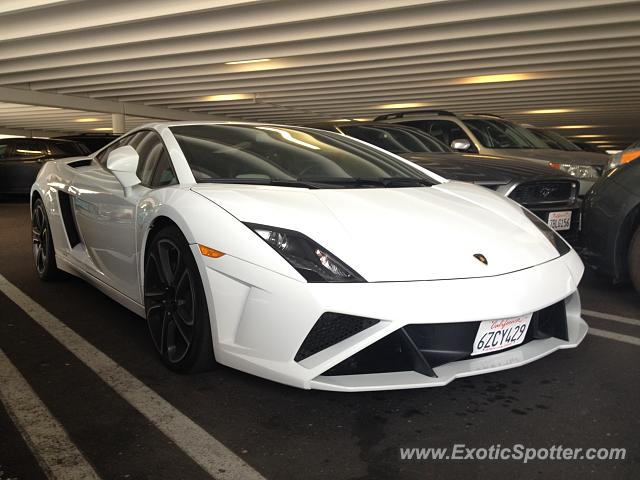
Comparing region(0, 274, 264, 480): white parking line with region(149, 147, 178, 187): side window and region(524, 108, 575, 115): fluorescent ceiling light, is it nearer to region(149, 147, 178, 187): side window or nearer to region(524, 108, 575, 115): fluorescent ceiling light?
region(149, 147, 178, 187): side window

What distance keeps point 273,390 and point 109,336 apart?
1.25 meters

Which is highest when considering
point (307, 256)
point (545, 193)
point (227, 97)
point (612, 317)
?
point (227, 97)

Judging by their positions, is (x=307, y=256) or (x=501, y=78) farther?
(x=501, y=78)

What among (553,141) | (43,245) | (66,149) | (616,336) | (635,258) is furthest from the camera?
(66,149)

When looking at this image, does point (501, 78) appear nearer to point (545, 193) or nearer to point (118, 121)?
point (545, 193)

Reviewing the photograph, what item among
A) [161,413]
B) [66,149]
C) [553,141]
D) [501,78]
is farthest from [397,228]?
[501,78]

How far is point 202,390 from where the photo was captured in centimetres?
274

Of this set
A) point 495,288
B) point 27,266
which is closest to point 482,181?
point 495,288

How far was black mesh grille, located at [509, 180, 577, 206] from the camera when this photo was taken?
5.32 m

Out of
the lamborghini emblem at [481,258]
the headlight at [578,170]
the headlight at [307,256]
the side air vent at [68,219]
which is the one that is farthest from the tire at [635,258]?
the side air vent at [68,219]

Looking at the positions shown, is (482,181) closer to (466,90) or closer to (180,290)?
(180,290)

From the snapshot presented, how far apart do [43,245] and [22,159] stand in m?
8.48

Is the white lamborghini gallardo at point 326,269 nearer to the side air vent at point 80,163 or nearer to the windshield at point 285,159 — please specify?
the windshield at point 285,159

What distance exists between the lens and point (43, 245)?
4789mm
